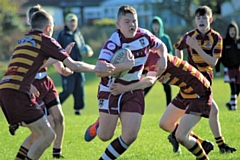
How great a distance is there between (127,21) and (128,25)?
5 cm

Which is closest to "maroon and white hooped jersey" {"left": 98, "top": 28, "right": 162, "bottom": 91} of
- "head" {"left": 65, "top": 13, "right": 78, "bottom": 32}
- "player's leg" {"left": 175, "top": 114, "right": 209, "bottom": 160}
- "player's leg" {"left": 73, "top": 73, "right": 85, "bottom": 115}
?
"player's leg" {"left": 175, "top": 114, "right": 209, "bottom": 160}

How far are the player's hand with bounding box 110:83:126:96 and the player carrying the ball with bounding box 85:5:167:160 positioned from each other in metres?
0.10

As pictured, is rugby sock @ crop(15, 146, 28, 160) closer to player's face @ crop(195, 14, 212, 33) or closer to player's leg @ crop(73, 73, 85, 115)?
player's face @ crop(195, 14, 212, 33)

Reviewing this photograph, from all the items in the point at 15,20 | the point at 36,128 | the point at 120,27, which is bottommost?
the point at 15,20

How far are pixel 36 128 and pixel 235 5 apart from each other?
32208 mm

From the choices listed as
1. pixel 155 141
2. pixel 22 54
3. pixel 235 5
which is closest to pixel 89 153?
pixel 155 141

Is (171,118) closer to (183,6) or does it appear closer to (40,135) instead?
(40,135)

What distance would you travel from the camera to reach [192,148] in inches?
269

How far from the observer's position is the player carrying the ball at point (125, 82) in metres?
6.41

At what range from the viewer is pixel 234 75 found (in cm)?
1466

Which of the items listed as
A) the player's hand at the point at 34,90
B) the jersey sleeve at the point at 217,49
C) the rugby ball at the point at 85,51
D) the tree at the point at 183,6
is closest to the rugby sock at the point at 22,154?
the player's hand at the point at 34,90

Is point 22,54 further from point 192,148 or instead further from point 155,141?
point 155,141

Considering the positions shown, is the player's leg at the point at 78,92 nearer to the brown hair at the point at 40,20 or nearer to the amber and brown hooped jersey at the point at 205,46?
the amber and brown hooped jersey at the point at 205,46

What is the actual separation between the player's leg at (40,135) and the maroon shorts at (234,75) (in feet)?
29.5
